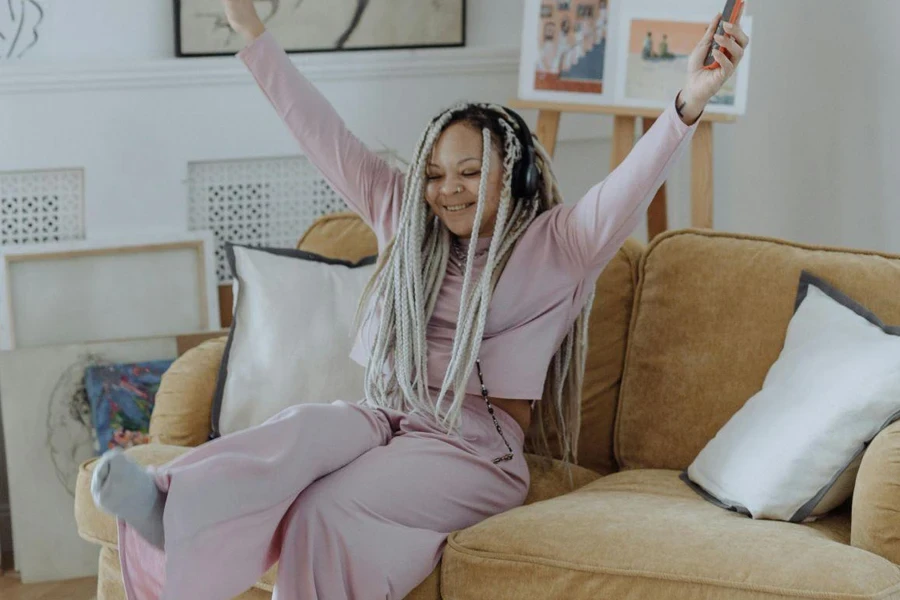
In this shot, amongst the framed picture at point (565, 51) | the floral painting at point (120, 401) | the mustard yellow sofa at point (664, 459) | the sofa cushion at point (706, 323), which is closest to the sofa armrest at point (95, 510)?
the mustard yellow sofa at point (664, 459)

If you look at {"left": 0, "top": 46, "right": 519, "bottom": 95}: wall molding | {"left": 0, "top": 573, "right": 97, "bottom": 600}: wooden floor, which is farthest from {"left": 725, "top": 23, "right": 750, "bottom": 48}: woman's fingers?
{"left": 0, "top": 573, "right": 97, "bottom": 600}: wooden floor

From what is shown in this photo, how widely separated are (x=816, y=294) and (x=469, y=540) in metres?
0.80

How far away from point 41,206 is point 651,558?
6.12 ft

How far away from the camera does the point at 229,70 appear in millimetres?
3074

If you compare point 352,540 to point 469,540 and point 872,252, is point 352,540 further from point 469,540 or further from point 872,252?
point 872,252

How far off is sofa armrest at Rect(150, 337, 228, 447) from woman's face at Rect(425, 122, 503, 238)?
568 mm

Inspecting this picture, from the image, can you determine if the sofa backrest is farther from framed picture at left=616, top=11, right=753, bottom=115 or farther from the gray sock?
the gray sock

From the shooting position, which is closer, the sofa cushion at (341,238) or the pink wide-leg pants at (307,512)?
the pink wide-leg pants at (307,512)

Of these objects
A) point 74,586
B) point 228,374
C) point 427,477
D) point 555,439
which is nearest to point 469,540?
point 427,477

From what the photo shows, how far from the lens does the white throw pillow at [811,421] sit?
1.95 meters

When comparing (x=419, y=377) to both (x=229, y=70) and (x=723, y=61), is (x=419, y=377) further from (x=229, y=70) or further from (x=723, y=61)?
(x=229, y=70)

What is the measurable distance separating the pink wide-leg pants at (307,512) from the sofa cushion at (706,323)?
491 millimetres

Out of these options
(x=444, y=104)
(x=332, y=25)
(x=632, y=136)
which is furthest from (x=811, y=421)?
(x=332, y=25)

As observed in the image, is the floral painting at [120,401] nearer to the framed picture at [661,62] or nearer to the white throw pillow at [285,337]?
the white throw pillow at [285,337]
